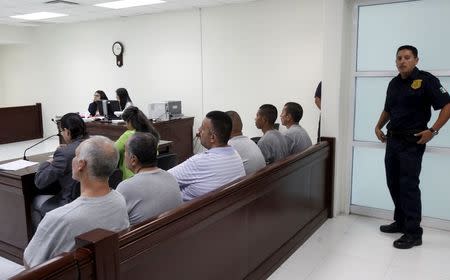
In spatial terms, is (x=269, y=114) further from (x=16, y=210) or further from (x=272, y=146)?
(x=16, y=210)

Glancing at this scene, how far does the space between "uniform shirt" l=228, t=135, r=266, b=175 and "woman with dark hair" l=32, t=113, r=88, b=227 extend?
1.19 m

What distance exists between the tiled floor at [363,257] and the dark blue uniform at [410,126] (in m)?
0.23

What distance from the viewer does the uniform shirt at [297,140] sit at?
11.9 ft

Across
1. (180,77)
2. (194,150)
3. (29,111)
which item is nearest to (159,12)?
(180,77)

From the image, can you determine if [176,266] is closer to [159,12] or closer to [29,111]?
[159,12]

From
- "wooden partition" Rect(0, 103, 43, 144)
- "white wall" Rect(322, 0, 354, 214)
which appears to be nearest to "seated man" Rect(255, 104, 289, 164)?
"white wall" Rect(322, 0, 354, 214)

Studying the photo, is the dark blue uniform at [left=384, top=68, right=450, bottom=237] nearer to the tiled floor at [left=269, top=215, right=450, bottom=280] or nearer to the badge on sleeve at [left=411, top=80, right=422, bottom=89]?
the badge on sleeve at [left=411, top=80, right=422, bottom=89]

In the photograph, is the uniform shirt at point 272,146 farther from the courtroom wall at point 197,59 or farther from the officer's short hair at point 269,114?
the courtroom wall at point 197,59

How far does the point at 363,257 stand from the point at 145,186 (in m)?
1.96

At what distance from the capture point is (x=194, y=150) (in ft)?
23.4

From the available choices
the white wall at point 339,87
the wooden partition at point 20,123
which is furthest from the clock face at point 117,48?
the white wall at point 339,87

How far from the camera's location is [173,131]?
6.41 metres

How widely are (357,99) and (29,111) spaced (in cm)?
772

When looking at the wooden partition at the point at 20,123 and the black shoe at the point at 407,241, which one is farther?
the wooden partition at the point at 20,123
